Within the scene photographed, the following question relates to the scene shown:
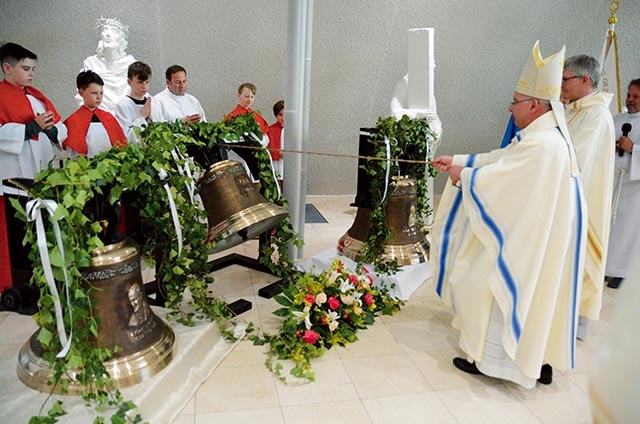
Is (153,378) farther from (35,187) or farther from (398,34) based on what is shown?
(398,34)

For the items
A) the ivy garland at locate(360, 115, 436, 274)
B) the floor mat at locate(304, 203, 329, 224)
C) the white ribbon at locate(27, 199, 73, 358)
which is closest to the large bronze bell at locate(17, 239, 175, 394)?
the white ribbon at locate(27, 199, 73, 358)

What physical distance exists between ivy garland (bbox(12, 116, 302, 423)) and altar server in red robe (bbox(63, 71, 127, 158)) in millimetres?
1201

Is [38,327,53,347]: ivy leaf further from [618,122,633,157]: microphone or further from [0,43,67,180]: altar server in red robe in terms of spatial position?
[618,122,633,157]: microphone

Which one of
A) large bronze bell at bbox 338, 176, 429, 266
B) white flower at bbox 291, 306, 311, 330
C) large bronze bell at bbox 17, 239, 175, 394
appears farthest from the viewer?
large bronze bell at bbox 338, 176, 429, 266

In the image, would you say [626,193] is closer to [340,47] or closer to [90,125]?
[340,47]

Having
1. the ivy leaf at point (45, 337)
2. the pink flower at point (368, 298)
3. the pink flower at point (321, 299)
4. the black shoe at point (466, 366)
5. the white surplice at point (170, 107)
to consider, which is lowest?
the black shoe at point (466, 366)

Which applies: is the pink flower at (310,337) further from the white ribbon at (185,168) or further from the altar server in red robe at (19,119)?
the altar server in red robe at (19,119)

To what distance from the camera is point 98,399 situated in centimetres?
224

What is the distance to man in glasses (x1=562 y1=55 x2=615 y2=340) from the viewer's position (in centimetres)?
316

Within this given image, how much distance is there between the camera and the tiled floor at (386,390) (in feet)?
8.54

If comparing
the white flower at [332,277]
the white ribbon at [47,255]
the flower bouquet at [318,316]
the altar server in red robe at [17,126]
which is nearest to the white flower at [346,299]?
the flower bouquet at [318,316]

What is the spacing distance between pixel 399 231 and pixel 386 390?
177 cm

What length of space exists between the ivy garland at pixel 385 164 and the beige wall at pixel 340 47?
11.8 ft

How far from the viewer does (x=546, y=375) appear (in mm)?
2951
